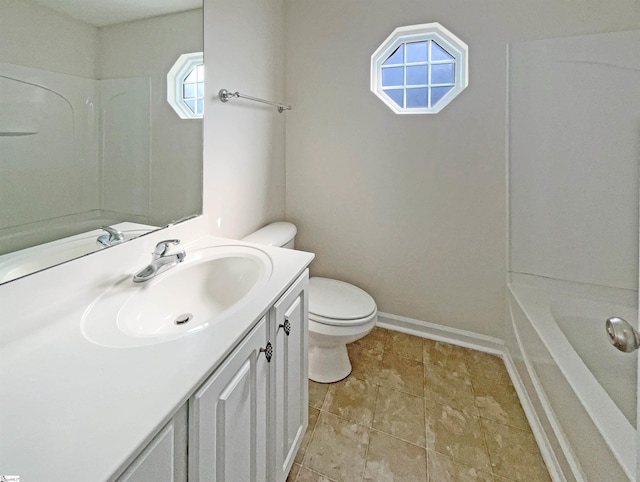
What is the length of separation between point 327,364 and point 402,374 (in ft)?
1.47

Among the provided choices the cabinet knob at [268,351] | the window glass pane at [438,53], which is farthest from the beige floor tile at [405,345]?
the window glass pane at [438,53]

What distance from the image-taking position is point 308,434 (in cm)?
137

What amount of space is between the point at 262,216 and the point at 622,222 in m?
2.02

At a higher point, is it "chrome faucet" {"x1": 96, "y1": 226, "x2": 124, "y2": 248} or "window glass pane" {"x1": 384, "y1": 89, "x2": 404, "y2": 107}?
"window glass pane" {"x1": 384, "y1": 89, "x2": 404, "y2": 107}

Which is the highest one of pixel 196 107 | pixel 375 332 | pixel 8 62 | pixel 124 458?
pixel 196 107

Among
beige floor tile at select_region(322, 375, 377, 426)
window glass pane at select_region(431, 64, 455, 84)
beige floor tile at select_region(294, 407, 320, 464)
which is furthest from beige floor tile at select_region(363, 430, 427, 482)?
window glass pane at select_region(431, 64, 455, 84)

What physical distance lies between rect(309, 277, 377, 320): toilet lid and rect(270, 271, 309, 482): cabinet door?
0.41m

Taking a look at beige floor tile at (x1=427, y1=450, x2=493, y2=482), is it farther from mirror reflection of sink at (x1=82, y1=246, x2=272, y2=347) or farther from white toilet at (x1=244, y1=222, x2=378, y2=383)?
mirror reflection of sink at (x1=82, y1=246, x2=272, y2=347)

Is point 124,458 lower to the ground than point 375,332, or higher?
higher

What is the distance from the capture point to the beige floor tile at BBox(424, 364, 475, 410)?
1562 millimetres

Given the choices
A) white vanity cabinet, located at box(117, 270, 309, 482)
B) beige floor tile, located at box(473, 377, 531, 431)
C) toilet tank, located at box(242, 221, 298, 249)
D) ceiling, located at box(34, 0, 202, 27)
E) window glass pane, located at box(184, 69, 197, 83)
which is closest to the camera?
white vanity cabinet, located at box(117, 270, 309, 482)

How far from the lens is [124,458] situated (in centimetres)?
42

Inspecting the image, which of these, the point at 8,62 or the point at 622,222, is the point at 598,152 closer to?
the point at 622,222

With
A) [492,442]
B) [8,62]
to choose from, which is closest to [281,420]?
[492,442]
